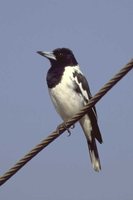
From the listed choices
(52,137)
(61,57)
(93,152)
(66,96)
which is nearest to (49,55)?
(61,57)

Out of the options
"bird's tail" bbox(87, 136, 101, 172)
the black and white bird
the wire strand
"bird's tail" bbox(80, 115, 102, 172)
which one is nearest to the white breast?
the black and white bird

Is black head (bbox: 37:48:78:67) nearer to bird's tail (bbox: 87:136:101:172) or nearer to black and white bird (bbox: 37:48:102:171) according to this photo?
black and white bird (bbox: 37:48:102:171)

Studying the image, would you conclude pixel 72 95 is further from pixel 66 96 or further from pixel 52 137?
pixel 52 137

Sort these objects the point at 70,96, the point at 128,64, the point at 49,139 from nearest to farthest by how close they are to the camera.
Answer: the point at 128,64 < the point at 49,139 < the point at 70,96

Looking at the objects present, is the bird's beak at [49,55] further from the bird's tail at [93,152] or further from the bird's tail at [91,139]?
the bird's tail at [93,152]

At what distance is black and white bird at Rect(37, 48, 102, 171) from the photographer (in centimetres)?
A: 648

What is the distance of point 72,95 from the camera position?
6.48 m

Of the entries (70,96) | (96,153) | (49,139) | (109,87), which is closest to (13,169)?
(49,139)

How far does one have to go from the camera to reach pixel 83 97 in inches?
256

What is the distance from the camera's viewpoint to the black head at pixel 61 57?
7145 millimetres

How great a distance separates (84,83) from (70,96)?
29 cm

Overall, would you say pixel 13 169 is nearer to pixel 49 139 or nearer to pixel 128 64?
pixel 49 139

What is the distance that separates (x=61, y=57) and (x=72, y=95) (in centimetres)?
97

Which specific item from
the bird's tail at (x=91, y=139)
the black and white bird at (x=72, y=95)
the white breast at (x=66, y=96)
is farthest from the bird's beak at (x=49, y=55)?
the bird's tail at (x=91, y=139)
